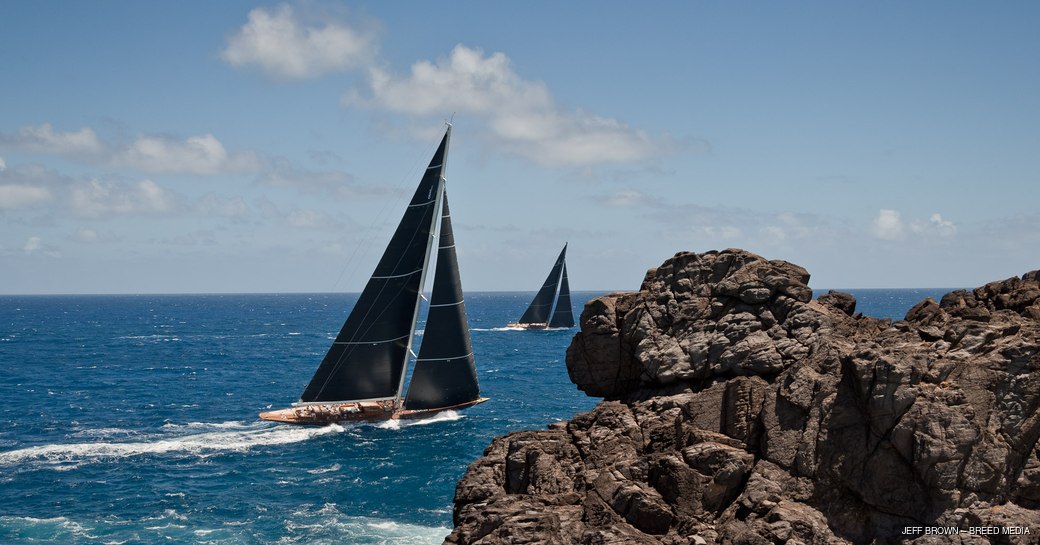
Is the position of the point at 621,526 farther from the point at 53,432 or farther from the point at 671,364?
the point at 53,432

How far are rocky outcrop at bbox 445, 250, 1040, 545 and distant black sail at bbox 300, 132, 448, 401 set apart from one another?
43756 mm

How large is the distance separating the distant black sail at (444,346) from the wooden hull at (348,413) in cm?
65

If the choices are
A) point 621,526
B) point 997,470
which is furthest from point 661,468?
point 997,470

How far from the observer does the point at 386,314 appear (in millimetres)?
68625

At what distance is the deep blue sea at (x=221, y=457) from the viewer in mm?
40688

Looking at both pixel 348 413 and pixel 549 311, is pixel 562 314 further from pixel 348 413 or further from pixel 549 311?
pixel 348 413

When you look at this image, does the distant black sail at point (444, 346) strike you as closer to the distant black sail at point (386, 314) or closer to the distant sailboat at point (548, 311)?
the distant black sail at point (386, 314)

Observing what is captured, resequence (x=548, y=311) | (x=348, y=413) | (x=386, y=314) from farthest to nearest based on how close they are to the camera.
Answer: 1. (x=548, y=311)
2. (x=386, y=314)
3. (x=348, y=413)

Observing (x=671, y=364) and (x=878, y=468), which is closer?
(x=878, y=468)

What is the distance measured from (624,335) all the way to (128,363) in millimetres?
107016

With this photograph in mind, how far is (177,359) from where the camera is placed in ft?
402

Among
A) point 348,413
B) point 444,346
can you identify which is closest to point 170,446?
point 348,413

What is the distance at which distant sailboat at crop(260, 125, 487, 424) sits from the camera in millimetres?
67875

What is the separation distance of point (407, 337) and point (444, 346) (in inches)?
129
